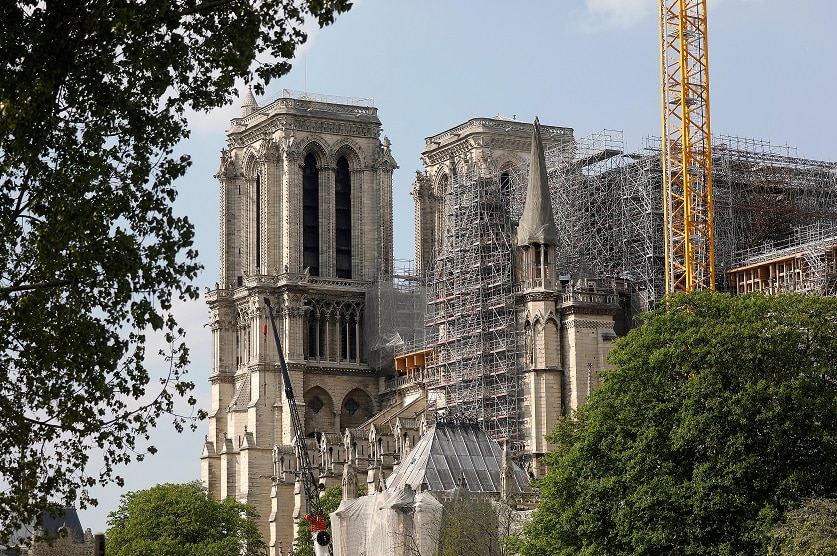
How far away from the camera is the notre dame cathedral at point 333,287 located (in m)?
116

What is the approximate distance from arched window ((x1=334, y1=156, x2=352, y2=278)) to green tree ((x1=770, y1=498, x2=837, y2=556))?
7779cm

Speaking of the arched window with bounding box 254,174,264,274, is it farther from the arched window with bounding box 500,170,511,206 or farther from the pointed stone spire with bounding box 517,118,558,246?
the pointed stone spire with bounding box 517,118,558,246

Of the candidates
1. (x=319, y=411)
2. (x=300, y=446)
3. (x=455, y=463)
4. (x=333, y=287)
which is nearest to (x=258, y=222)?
(x=333, y=287)

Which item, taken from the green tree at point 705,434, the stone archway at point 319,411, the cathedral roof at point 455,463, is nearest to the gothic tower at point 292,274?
the stone archway at point 319,411

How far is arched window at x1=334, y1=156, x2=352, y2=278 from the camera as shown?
133 metres

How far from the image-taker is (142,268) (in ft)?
109

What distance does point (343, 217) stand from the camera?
13325 cm

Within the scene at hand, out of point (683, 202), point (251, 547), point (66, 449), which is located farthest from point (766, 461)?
point (251, 547)

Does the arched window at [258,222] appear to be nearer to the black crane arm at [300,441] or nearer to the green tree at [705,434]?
the black crane arm at [300,441]

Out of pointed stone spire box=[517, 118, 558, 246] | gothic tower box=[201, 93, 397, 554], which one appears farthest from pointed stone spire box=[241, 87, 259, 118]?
pointed stone spire box=[517, 118, 558, 246]

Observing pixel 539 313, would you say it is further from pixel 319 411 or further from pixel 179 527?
pixel 319 411

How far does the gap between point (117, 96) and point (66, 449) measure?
6767 millimetres

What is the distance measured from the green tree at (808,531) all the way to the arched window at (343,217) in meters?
77.8

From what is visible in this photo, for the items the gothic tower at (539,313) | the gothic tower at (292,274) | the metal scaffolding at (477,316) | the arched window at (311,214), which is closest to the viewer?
the gothic tower at (539,313)
